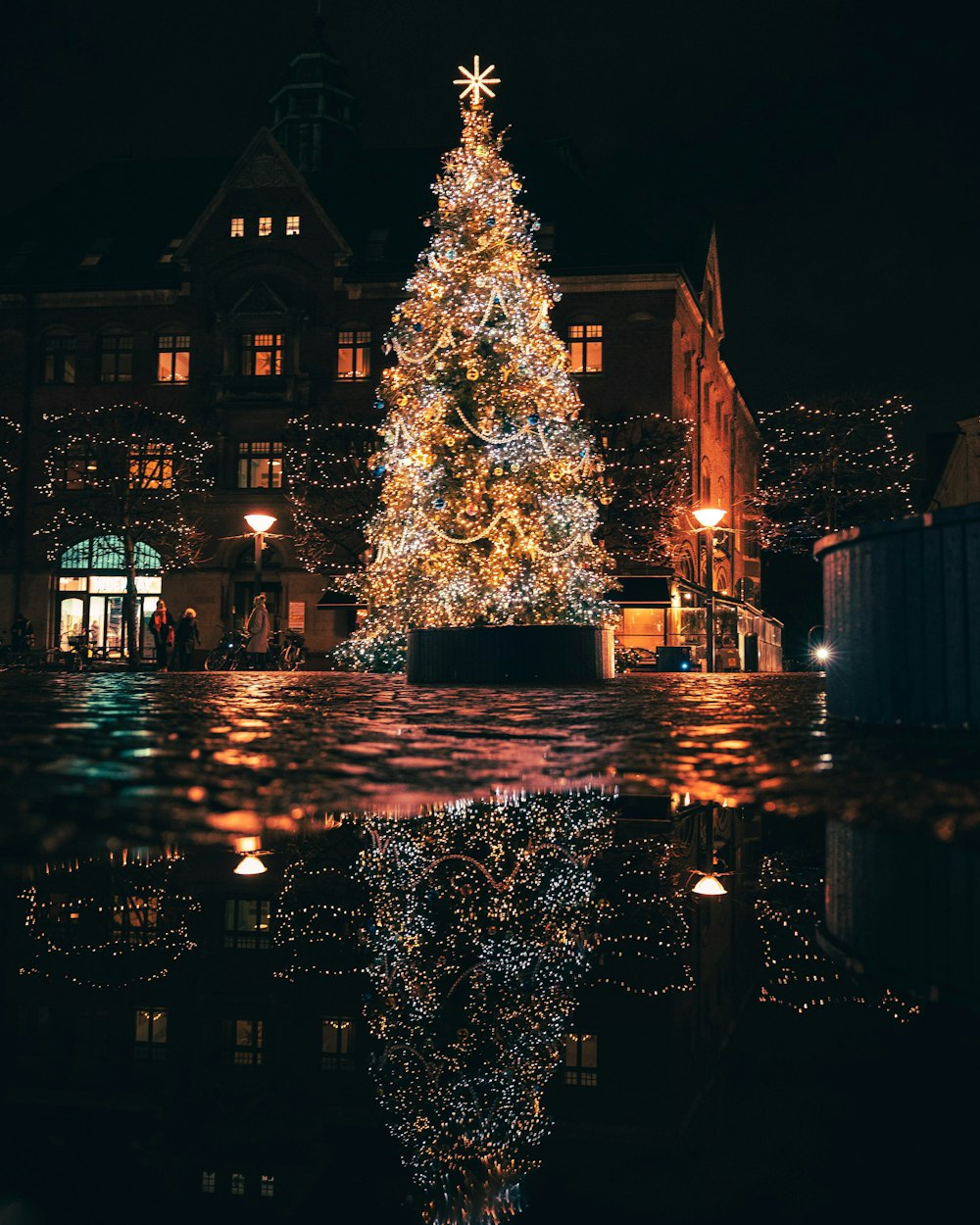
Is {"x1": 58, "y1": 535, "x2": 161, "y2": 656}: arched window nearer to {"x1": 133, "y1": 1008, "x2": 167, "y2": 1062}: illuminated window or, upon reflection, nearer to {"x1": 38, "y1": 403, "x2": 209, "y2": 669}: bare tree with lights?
{"x1": 38, "y1": 403, "x2": 209, "y2": 669}: bare tree with lights

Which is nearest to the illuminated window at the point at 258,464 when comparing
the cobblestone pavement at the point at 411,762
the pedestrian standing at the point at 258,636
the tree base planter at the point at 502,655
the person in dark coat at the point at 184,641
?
the person in dark coat at the point at 184,641

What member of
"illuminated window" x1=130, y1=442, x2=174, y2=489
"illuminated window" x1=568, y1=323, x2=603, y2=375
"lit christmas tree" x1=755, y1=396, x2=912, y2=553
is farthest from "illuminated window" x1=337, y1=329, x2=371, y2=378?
"lit christmas tree" x1=755, y1=396, x2=912, y2=553

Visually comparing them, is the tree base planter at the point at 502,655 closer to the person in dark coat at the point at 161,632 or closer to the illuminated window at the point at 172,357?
the person in dark coat at the point at 161,632

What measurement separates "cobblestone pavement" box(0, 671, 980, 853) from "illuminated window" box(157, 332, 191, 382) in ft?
126

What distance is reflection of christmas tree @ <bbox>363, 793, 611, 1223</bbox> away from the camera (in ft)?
4.74

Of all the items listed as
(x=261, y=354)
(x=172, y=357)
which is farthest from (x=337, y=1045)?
(x=172, y=357)

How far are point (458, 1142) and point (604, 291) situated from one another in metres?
42.5

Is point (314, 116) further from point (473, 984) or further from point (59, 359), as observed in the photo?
point (473, 984)

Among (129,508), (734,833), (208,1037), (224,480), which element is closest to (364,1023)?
(208,1037)

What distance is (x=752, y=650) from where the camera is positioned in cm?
3350

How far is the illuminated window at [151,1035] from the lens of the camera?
1.63 m

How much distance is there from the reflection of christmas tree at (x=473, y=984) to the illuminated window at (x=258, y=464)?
41267mm

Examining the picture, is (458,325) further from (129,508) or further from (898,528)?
(129,508)

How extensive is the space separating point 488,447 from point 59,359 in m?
29.6
